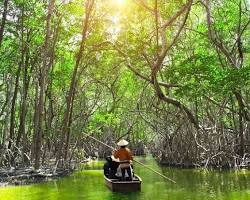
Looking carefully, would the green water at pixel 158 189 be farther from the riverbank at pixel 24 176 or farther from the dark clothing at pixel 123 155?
the dark clothing at pixel 123 155

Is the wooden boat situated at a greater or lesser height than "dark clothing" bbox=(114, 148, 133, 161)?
lesser

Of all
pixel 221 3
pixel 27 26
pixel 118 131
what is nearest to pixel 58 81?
pixel 27 26

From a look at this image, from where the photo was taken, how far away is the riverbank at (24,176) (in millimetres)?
13422

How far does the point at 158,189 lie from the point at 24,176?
14.1 feet

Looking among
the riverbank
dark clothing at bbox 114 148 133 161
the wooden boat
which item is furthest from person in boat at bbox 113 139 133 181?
the riverbank

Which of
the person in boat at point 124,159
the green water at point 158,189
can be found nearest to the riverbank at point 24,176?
the green water at point 158,189

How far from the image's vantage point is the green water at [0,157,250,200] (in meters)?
10.6

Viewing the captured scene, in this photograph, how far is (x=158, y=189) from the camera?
12.0 m

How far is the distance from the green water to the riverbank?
1.23 feet

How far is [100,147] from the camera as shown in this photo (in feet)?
96.3

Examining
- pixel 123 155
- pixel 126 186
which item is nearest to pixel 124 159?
pixel 123 155

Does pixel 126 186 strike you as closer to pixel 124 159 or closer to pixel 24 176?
pixel 124 159

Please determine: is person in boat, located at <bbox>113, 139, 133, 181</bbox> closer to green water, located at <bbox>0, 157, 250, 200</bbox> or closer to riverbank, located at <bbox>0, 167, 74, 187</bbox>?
green water, located at <bbox>0, 157, 250, 200</bbox>

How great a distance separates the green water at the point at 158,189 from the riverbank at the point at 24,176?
1.23 ft
